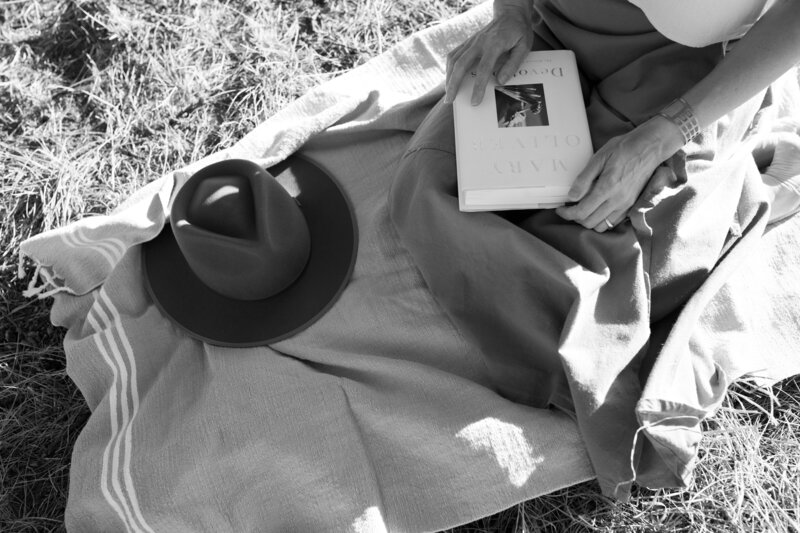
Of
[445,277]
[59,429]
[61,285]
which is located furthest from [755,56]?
[59,429]

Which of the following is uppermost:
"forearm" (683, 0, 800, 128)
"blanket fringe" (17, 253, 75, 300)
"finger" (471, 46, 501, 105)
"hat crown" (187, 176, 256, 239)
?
"forearm" (683, 0, 800, 128)

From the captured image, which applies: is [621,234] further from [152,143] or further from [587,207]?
[152,143]

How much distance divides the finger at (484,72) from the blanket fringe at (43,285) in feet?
3.80

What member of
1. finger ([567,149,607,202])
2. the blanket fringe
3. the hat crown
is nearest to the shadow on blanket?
finger ([567,149,607,202])

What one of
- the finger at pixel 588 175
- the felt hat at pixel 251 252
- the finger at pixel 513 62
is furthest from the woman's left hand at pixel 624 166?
the felt hat at pixel 251 252

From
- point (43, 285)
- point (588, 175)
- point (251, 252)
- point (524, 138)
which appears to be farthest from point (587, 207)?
point (43, 285)

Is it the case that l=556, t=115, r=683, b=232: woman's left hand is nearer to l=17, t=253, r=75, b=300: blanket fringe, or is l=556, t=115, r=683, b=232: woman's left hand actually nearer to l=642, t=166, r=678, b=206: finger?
l=642, t=166, r=678, b=206: finger

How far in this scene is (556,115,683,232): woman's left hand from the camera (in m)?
1.38

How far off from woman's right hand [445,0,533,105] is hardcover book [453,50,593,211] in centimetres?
2

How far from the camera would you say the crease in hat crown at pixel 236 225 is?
4.79 feet

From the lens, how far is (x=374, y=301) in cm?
170

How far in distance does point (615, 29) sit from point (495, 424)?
914 mm

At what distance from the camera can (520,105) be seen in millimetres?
1532

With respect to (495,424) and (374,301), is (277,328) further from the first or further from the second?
(495,424)
